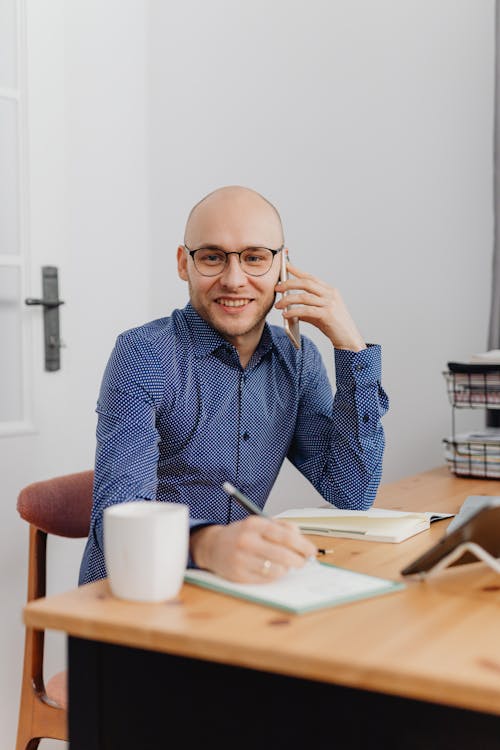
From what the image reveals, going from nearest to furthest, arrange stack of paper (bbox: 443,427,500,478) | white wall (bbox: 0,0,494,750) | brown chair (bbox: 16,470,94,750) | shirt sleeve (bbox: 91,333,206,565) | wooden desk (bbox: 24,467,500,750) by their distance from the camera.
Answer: wooden desk (bbox: 24,467,500,750) → shirt sleeve (bbox: 91,333,206,565) → brown chair (bbox: 16,470,94,750) → stack of paper (bbox: 443,427,500,478) → white wall (bbox: 0,0,494,750)

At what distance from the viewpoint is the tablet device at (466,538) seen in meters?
1.03

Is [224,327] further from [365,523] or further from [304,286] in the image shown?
[365,523]

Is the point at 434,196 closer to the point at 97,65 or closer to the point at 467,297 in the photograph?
the point at 467,297

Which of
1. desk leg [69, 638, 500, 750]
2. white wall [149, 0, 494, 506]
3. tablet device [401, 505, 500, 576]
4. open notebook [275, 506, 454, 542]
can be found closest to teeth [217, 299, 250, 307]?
open notebook [275, 506, 454, 542]

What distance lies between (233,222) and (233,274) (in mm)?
91

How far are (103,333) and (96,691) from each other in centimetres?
181

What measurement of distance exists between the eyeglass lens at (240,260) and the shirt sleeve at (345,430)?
0.66ft

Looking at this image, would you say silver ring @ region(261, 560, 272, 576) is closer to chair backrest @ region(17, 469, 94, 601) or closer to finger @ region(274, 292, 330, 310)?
finger @ region(274, 292, 330, 310)

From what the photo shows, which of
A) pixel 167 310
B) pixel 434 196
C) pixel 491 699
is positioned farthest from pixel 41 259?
pixel 491 699

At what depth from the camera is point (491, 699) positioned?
726 millimetres

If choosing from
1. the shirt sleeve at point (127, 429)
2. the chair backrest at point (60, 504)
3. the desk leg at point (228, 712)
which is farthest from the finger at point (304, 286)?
the desk leg at point (228, 712)

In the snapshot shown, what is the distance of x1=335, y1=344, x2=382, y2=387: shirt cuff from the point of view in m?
1.58

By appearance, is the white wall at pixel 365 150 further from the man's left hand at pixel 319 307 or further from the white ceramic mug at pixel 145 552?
the white ceramic mug at pixel 145 552

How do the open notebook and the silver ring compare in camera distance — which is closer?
the silver ring
